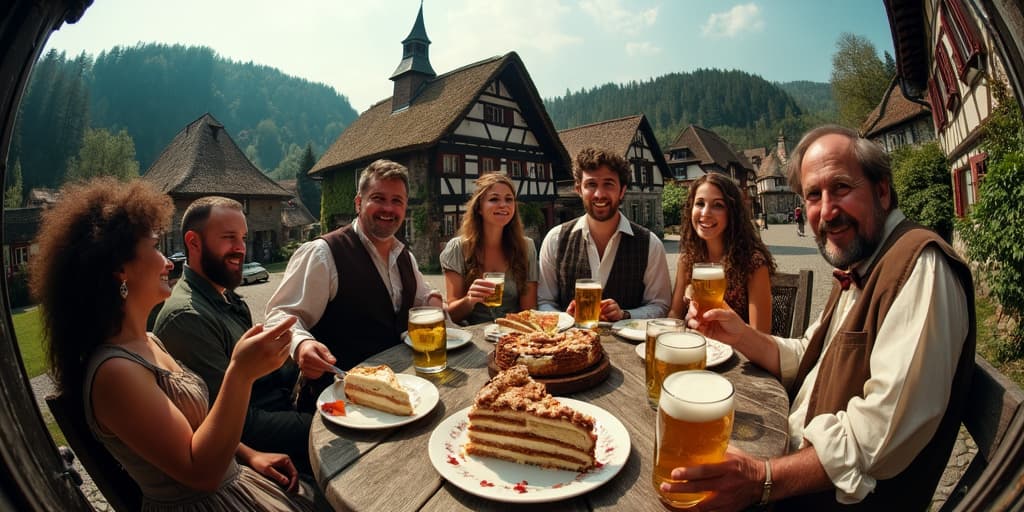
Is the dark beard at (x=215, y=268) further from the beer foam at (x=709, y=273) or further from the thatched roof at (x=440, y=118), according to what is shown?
the thatched roof at (x=440, y=118)

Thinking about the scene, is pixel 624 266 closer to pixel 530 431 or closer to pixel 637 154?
pixel 530 431

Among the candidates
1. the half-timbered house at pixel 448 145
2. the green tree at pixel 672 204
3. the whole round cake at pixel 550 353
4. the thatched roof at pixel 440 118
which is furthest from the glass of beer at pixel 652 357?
the green tree at pixel 672 204

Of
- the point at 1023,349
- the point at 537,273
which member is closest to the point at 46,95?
the point at 537,273

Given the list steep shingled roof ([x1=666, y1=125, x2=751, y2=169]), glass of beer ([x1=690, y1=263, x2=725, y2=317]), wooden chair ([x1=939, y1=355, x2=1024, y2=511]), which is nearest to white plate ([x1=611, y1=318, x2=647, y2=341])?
glass of beer ([x1=690, y1=263, x2=725, y2=317])

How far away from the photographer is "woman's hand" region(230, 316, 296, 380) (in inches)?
63.7

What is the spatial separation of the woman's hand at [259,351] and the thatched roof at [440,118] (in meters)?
17.9

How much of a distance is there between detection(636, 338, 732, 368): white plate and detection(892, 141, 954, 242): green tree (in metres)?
15.3

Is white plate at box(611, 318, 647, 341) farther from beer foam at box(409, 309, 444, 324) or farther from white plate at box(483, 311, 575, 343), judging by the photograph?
beer foam at box(409, 309, 444, 324)

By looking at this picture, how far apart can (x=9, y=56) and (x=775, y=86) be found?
6140 inches

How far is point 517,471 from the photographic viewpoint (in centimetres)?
142

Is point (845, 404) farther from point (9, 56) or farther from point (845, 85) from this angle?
point (845, 85)

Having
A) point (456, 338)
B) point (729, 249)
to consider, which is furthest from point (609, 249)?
point (456, 338)

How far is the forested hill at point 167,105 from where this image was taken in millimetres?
53531

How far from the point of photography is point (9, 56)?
51.0 inches
